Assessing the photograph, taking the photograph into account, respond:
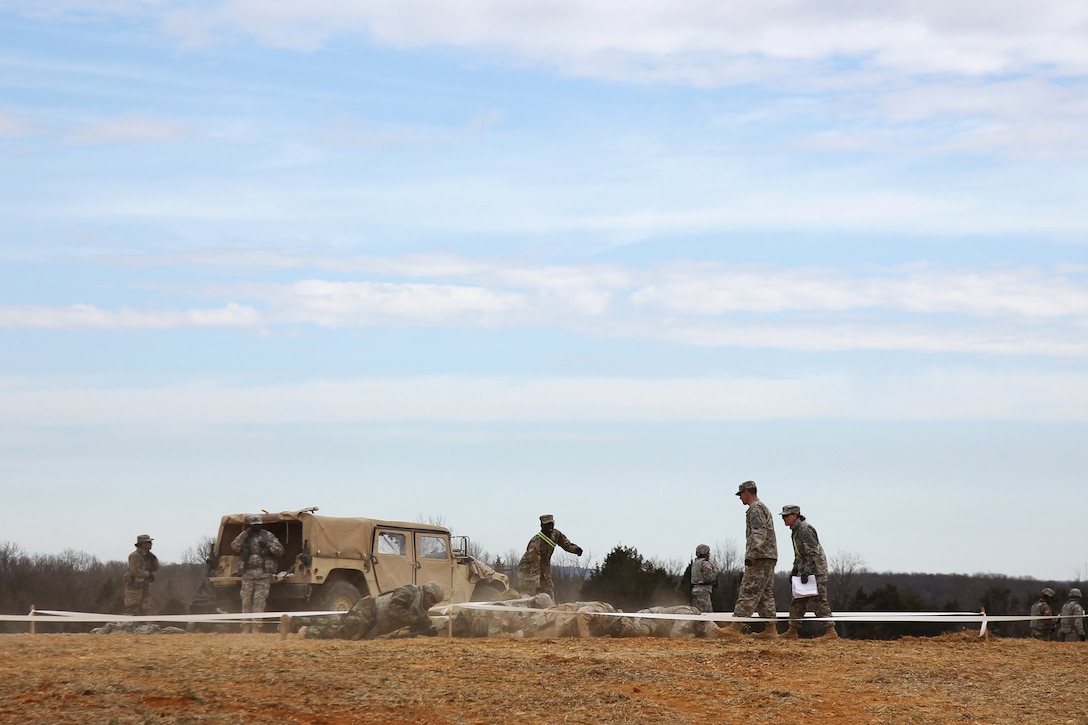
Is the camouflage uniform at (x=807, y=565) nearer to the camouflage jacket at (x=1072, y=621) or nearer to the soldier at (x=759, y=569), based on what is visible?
the soldier at (x=759, y=569)

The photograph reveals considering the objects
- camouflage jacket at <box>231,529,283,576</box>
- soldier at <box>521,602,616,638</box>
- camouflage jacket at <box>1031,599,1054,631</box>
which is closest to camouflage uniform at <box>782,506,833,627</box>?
soldier at <box>521,602,616,638</box>

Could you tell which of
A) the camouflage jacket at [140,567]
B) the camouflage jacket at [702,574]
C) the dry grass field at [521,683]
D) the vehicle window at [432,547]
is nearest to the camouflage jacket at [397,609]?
the dry grass field at [521,683]

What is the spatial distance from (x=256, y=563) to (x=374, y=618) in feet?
13.4

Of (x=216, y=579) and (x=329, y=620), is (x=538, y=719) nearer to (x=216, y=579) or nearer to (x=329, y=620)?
(x=329, y=620)

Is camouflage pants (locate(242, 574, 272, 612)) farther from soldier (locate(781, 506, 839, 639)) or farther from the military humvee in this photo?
soldier (locate(781, 506, 839, 639))

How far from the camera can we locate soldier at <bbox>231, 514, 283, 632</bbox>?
19156 mm

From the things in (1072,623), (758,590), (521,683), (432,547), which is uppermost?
(432,547)

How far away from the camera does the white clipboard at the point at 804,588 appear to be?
651 inches

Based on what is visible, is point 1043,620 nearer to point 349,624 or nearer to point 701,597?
point 701,597

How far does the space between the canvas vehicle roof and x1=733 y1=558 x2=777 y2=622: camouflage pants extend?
21.7 ft

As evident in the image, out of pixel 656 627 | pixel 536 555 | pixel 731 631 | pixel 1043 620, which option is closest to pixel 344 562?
pixel 536 555

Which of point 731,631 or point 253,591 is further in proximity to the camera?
point 253,591

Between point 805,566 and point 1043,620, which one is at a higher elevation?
point 805,566

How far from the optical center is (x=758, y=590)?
53.1ft
